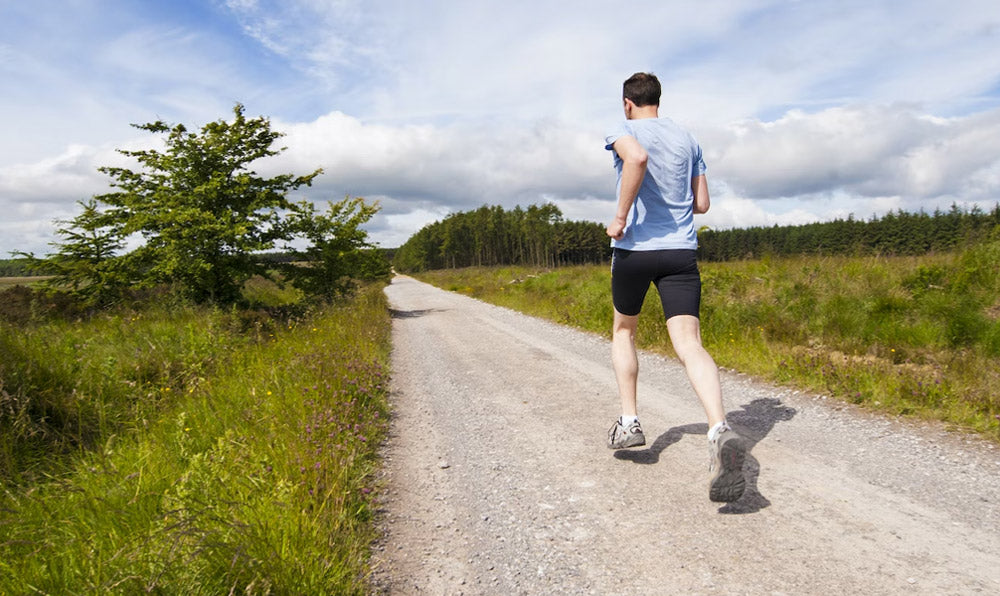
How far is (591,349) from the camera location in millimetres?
8125

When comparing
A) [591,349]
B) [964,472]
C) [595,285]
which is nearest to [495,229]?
[595,285]

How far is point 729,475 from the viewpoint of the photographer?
2504 millimetres

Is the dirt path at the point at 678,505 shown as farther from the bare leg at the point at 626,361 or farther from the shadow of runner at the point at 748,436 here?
the bare leg at the point at 626,361

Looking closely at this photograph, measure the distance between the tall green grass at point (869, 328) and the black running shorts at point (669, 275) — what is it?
2.52 meters

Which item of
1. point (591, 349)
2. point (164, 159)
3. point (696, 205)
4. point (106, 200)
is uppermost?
point (164, 159)

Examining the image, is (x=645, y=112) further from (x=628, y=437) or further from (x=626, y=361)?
(x=628, y=437)

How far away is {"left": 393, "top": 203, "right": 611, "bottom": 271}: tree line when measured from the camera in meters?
74.9

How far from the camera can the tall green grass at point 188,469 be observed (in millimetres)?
1977

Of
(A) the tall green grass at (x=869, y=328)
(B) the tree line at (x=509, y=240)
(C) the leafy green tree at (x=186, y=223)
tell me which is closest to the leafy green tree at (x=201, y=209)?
(C) the leafy green tree at (x=186, y=223)

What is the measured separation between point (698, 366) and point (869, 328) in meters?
5.08

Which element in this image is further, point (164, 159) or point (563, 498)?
point (164, 159)

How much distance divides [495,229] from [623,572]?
84145 mm

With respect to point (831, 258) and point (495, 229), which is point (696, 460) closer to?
point (831, 258)

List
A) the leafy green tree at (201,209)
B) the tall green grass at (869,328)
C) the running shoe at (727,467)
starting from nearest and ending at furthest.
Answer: the running shoe at (727,467), the tall green grass at (869,328), the leafy green tree at (201,209)
